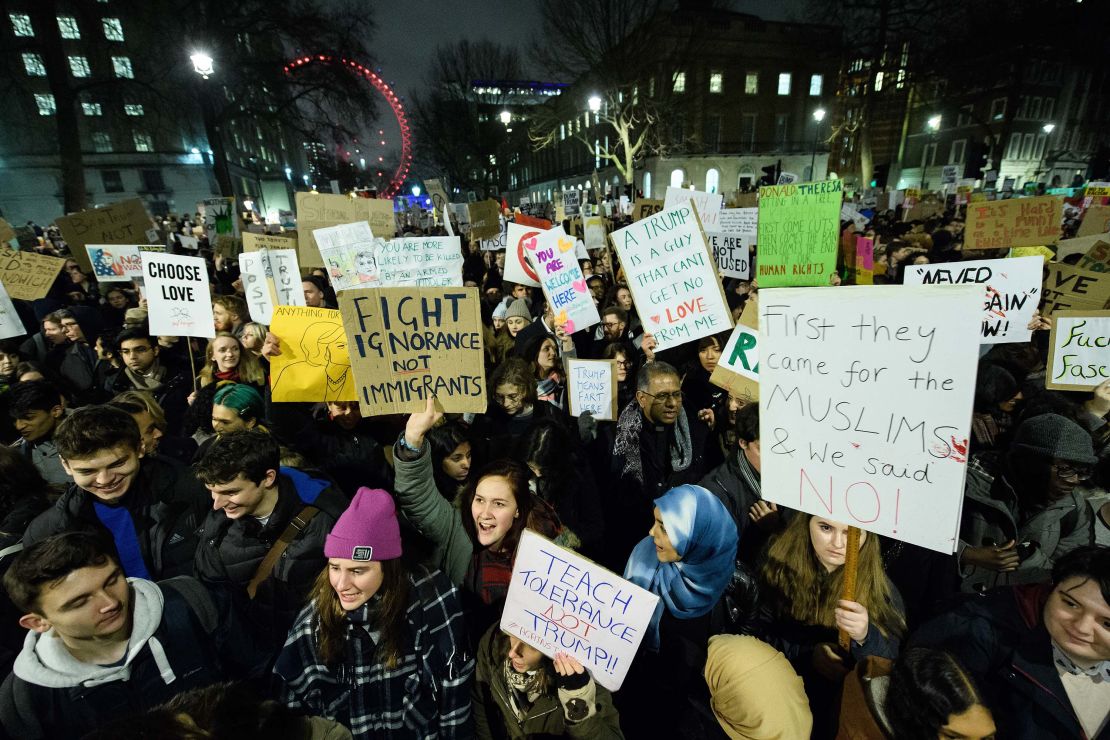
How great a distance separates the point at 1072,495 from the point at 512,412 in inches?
131

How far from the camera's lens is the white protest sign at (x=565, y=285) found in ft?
17.1

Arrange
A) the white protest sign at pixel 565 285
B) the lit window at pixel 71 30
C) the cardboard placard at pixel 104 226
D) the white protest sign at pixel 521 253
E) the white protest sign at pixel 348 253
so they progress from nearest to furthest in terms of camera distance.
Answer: the white protest sign at pixel 565 285, the white protest sign at pixel 521 253, the white protest sign at pixel 348 253, the cardboard placard at pixel 104 226, the lit window at pixel 71 30

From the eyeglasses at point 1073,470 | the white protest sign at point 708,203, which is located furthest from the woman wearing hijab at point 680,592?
the white protest sign at point 708,203

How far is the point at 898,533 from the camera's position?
1617 mm

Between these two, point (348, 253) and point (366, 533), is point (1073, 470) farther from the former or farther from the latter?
point (348, 253)

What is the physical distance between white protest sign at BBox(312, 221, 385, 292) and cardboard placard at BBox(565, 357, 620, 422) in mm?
3081

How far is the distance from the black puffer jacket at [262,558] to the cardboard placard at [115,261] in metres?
6.96

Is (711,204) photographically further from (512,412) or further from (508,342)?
(512,412)

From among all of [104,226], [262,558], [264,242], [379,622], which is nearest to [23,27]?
[104,226]

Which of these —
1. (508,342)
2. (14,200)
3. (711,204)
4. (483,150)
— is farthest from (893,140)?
(14,200)

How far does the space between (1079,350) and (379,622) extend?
4735 mm

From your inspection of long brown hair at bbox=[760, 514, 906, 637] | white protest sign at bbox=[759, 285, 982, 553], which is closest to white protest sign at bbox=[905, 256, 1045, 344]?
long brown hair at bbox=[760, 514, 906, 637]

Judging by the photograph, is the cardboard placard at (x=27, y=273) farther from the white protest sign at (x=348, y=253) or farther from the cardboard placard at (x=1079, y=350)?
the cardboard placard at (x=1079, y=350)

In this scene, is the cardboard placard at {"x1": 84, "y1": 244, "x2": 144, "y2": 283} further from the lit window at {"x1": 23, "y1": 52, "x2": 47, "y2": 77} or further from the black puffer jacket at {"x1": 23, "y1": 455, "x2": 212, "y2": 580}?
the lit window at {"x1": 23, "y1": 52, "x2": 47, "y2": 77}
